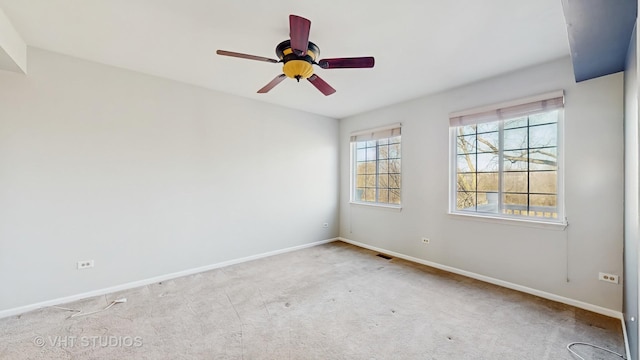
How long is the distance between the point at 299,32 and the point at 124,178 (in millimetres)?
2748

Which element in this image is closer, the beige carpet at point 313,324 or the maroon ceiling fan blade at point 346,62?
the beige carpet at point 313,324

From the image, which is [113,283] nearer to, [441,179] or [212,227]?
[212,227]

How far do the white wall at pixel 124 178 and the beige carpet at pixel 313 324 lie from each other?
43cm

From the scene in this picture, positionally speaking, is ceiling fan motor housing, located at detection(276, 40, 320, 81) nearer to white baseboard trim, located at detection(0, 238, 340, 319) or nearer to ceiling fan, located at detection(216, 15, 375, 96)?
ceiling fan, located at detection(216, 15, 375, 96)

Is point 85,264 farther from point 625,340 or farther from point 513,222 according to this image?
point 625,340

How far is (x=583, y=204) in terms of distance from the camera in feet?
8.55

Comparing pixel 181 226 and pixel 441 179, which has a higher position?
pixel 441 179

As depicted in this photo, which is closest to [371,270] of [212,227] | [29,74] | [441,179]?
[441,179]

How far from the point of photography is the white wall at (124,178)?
257cm

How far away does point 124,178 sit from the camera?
3.08 meters

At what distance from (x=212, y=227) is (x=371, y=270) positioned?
239cm

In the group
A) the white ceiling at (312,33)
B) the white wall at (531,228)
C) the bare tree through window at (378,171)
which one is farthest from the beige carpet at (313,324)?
the white ceiling at (312,33)

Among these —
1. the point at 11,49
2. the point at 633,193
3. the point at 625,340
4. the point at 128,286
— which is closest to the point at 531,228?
the point at 625,340

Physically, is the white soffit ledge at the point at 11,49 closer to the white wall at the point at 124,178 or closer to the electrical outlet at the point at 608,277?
the white wall at the point at 124,178
